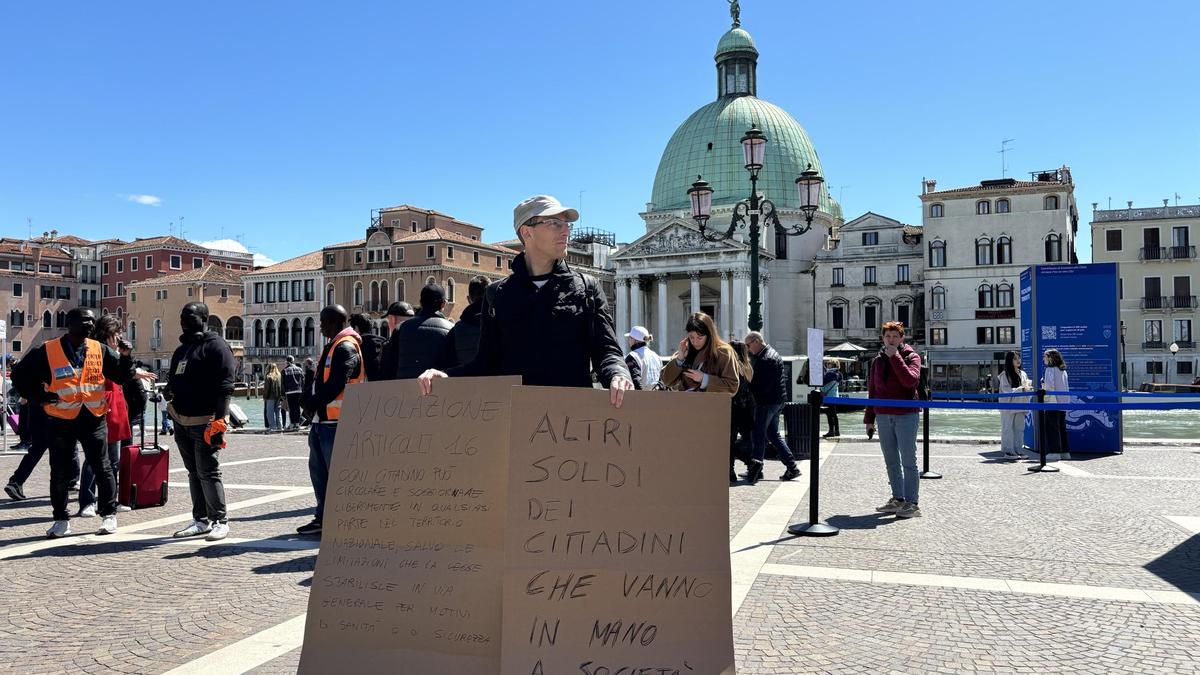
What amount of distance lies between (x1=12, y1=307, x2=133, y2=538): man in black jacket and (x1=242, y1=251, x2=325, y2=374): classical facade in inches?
2652

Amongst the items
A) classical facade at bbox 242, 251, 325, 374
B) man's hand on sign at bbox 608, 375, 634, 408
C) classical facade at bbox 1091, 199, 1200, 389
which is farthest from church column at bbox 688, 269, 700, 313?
man's hand on sign at bbox 608, 375, 634, 408

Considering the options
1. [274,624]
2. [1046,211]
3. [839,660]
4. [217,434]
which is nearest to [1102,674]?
[839,660]

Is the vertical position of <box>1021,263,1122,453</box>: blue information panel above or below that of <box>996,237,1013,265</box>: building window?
below

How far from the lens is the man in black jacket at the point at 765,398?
32.7ft

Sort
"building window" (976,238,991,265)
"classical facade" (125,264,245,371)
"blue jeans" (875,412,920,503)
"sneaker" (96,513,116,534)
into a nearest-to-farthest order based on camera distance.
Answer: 1. "sneaker" (96,513,116,534)
2. "blue jeans" (875,412,920,503)
3. "building window" (976,238,991,265)
4. "classical facade" (125,264,245,371)

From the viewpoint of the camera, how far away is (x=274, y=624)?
4.39 m

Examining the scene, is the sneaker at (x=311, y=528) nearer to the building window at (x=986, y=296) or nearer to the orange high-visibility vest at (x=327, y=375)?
the orange high-visibility vest at (x=327, y=375)

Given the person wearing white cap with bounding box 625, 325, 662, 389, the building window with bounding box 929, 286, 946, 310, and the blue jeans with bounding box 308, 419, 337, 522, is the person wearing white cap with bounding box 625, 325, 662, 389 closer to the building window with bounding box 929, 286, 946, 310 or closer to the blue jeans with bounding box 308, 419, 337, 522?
the blue jeans with bounding box 308, 419, 337, 522

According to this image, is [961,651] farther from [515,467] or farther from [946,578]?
Result: [515,467]

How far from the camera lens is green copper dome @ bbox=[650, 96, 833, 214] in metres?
70.4

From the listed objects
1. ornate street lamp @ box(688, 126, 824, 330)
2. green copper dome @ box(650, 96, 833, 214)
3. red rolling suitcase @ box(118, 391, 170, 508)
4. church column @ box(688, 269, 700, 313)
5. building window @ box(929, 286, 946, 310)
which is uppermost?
green copper dome @ box(650, 96, 833, 214)

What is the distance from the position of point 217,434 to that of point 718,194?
66.7 m

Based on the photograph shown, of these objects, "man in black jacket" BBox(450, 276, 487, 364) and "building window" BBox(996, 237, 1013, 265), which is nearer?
"man in black jacket" BBox(450, 276, 487, 364)

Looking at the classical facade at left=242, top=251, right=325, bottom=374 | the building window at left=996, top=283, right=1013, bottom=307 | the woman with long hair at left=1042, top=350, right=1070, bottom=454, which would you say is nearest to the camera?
the woman with long hair at left=1042, top=350, right=1070, bottom=454
